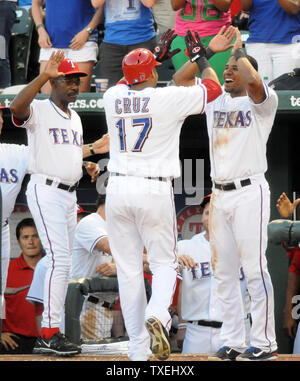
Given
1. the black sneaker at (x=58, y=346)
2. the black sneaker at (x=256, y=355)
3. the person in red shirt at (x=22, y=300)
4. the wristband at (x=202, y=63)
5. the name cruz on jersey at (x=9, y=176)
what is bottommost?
the person in red shirt at (x=22, y=300)

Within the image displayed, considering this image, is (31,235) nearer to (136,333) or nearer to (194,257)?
(194,257)

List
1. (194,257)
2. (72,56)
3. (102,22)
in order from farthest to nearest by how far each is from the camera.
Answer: (102,22), (72,56), (194,257)

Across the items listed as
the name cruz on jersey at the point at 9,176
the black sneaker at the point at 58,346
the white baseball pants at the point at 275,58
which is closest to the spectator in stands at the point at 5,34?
the name cruz on jersey at the point at 9,176

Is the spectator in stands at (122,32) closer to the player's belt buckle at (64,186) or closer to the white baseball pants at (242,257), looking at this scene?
the player's belt buckle at (64,186)

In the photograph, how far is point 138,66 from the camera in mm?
5488

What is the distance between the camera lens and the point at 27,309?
7137mm

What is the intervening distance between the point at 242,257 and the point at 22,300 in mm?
2388

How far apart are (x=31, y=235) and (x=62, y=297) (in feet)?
4.95

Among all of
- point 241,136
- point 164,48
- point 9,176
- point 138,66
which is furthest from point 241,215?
point 9,176

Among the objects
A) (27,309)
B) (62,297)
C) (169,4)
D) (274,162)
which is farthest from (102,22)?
(62,297)

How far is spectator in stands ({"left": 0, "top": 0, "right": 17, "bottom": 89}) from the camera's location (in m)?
7.96

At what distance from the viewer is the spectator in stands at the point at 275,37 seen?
290 inches

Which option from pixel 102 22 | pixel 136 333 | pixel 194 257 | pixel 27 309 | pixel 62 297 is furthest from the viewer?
pixel 102 22
